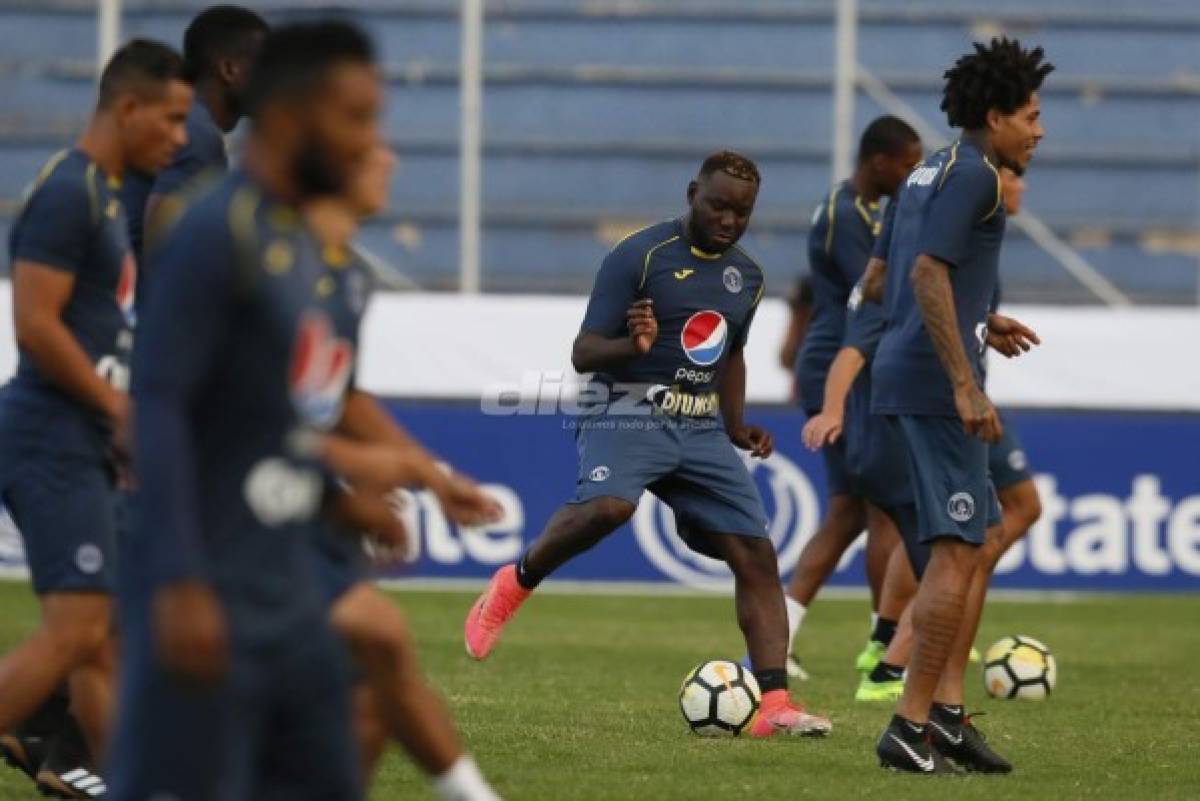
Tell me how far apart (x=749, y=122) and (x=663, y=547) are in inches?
181

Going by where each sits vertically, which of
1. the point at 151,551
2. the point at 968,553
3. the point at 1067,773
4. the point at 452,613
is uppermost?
the point at 151,551

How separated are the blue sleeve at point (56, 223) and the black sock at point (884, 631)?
595 centimetres

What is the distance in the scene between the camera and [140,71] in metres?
6.55

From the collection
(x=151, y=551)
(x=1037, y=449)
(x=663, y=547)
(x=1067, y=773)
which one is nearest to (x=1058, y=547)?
(x=1037, y=449)

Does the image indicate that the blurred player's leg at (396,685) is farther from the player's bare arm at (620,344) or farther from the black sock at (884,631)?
the black sock at (884,631)

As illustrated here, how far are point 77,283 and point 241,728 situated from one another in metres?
2.47

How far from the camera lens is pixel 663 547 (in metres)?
17.4

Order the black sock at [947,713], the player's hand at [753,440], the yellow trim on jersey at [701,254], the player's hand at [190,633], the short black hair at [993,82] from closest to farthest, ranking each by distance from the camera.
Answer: the player's hand at [190,633] → the short black hair at [993,82] → the black sock at [947,713] → the yellow trim on jersey at [701,254] → the player's hand at [753,440]

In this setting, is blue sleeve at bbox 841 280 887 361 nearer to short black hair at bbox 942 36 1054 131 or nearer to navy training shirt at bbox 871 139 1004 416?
navy training shirt at bbox 871 139 1004 416

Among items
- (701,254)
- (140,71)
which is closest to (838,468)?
(701,254)

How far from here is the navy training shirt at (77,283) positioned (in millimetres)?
6379

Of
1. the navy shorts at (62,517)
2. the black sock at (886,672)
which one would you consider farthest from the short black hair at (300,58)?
the black sock at (886,672)

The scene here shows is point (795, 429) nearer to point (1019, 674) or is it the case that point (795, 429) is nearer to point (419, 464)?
A: point (1019, 674)

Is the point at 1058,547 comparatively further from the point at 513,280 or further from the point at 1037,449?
the point at 513,280
